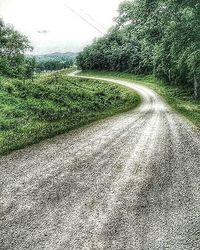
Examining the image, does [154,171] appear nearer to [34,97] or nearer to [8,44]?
[34,97]

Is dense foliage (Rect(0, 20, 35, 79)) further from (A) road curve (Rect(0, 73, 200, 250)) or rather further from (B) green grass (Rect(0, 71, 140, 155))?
(A) road curve (Rect(0, 73, 200, 250))

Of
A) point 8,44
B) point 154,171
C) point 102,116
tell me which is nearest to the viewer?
point 154,171

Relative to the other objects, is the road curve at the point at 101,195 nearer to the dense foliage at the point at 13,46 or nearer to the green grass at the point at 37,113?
the green grass at the point at 37,113

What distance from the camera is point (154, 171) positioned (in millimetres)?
11383

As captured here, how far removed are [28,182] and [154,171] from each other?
13.1ft

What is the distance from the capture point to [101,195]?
923 centimetres

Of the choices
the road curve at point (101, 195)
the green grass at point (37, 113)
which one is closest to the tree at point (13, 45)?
the green grass at point (37, 113)

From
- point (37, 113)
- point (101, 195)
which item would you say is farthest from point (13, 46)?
point (101, 195)

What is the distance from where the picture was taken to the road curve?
712 cm

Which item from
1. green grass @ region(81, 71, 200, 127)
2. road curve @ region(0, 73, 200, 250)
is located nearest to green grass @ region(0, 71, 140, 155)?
road curve @ region(0, 73, 200, 250)

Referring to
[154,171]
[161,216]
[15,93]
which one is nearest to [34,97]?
[15,93]

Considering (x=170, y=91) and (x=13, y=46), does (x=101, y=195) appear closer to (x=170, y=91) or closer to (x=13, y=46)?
(x=170, y=91)

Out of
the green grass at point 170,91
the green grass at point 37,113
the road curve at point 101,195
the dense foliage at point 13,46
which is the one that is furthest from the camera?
the dense foliage at point 13,46

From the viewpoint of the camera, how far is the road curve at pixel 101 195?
712 centimetres
